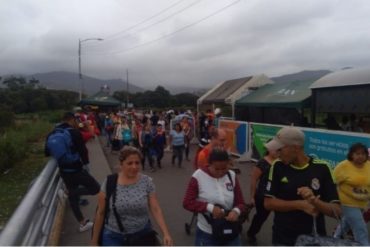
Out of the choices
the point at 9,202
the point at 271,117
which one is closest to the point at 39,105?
the point at 271,117

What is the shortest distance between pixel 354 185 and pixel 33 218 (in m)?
3.79

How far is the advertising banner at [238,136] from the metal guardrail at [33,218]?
10.4 m

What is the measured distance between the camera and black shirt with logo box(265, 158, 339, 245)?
3762 mm

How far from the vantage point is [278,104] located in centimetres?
1884

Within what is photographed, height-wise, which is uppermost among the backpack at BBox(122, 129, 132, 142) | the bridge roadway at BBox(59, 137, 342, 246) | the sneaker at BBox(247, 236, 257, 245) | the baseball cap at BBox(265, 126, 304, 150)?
the baseball cap at BBox(265, 126, 304, 150)

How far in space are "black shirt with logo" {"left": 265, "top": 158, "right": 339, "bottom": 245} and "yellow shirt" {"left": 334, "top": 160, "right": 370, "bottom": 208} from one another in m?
2.27

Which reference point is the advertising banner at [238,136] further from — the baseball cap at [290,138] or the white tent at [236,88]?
the baseball cap at [290,138]

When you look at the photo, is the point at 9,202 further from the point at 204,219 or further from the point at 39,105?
the point at 39,105

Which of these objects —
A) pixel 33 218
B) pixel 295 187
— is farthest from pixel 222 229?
pixel 33 218

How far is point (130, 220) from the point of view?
418 cm

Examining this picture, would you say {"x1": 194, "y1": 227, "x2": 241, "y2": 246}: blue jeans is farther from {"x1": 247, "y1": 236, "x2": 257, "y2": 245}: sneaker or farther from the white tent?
the white tent

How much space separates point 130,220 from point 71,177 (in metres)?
3.83

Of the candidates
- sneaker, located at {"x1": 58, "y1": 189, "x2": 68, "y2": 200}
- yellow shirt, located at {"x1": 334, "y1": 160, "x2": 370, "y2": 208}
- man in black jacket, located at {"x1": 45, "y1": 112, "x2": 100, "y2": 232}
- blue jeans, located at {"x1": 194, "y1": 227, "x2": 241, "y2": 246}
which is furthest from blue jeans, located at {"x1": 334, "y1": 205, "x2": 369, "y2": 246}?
sneaker, located at {"x1": 58, "y1": 189, "x2": 68, "y2": 200}

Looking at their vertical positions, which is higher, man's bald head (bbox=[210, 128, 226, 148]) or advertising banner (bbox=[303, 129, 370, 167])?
man's bald head (bbox=[210, 128, 226, 148])
